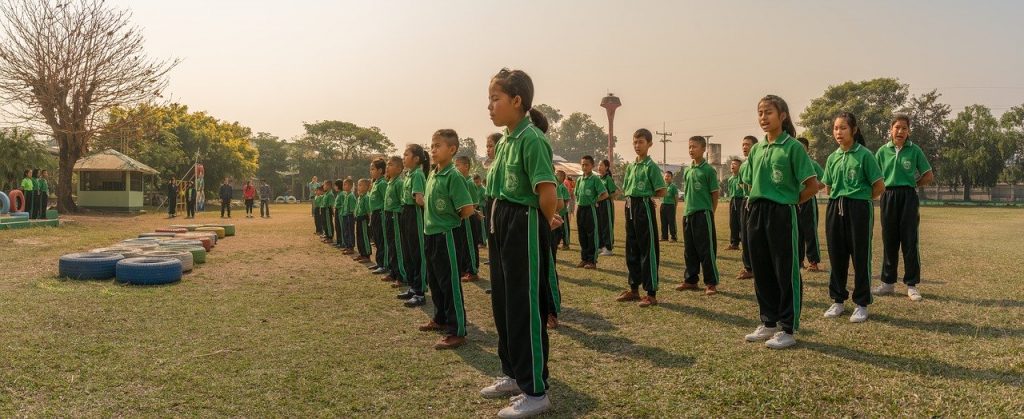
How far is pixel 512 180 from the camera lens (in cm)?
370

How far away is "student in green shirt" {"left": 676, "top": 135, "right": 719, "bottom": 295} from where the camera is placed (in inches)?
295

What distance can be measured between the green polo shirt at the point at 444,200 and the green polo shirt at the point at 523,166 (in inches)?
58.9

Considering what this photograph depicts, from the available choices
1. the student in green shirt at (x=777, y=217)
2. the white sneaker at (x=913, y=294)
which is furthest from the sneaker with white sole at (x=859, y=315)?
the white sneaker at (x=913, y=294)

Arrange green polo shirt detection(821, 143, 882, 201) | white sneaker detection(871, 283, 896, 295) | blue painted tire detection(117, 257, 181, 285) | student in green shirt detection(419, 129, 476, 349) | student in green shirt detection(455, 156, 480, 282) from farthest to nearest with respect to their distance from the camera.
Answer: student in green shirt detection(455, 156, 480, 282), blue painted tire detection(117, 257, 181, 285), white sneaker detection(871, 283, 896, 295), green polo shirt detection(821, 143, 882, 201), student in green shirt detection(419, 129, 476, 349)

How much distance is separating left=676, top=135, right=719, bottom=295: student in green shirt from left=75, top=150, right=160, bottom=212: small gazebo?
106 feet

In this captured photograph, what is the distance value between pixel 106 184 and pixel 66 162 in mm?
4537

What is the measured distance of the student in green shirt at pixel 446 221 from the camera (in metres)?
5.27

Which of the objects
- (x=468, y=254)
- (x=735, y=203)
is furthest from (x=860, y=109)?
(x=468, y=254)

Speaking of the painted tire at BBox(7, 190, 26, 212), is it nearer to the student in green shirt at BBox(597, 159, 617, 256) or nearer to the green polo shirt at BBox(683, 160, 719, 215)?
the student in green shirt at BBox(597, 159, 617, 256)

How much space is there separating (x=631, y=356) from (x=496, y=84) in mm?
2364

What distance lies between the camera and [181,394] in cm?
381

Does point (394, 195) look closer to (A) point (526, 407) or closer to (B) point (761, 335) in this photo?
(B) point (761, 335)

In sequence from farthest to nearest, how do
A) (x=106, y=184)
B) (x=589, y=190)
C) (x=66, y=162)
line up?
1. (x=106, y=184)
2. (x=66, y=162)
3. (x=589, y=190)

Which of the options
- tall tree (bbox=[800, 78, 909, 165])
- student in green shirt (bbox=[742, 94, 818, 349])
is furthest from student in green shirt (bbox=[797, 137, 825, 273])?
tall tree (bbox=[800, 78, 909, 165])
